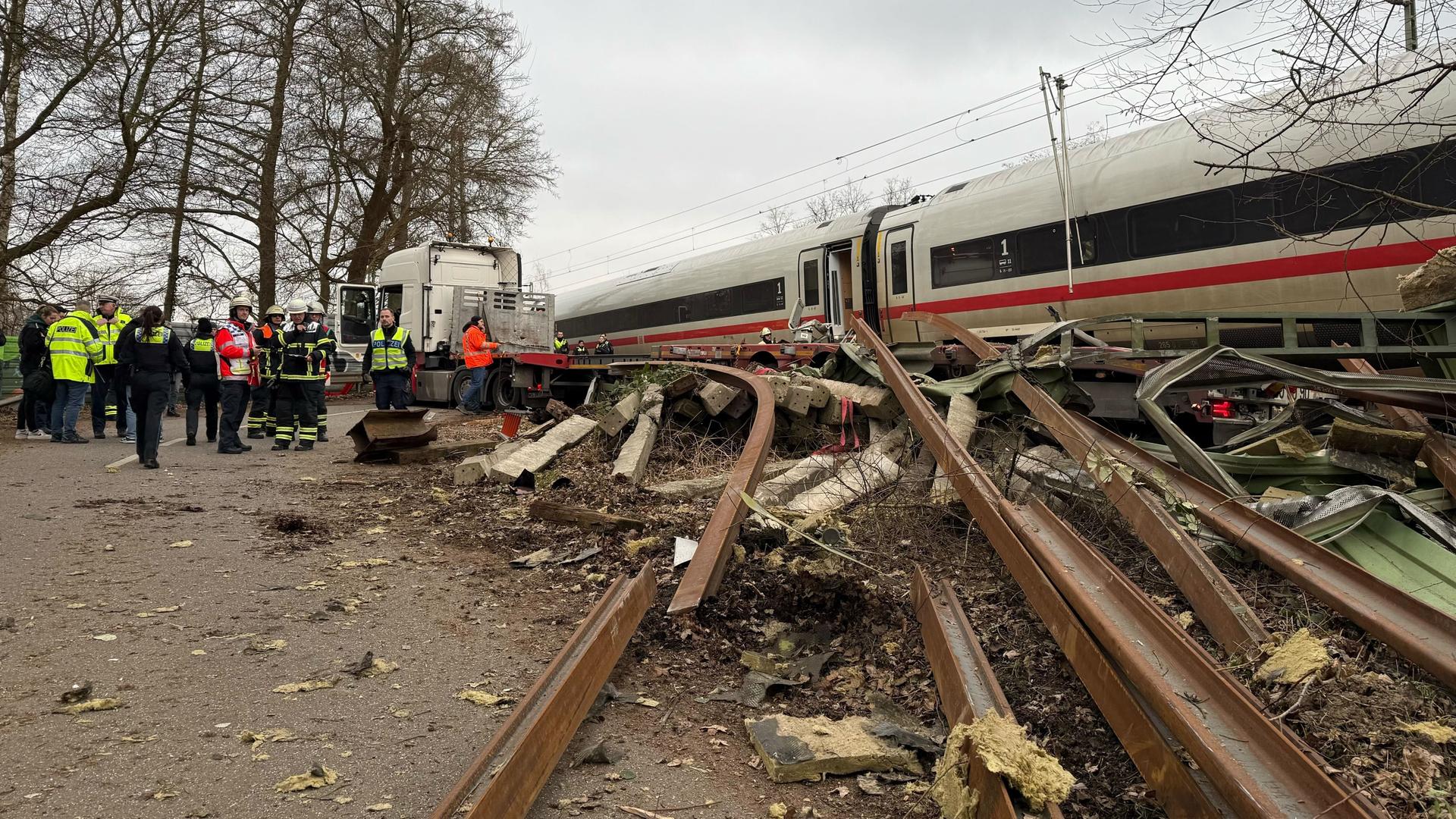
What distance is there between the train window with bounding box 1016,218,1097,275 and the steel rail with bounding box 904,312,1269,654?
5947mm

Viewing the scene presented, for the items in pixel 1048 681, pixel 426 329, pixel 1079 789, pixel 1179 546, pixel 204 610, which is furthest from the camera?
pixel 426 329

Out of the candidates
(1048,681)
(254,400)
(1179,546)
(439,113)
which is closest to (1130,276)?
(1179,546)

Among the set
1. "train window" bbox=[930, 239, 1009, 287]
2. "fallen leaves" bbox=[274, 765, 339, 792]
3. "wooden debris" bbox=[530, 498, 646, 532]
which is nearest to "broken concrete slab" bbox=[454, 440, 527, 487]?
"wooden debris" bbox=[530, 498, 646, 532]

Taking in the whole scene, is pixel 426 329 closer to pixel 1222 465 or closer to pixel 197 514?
pixel 197 514

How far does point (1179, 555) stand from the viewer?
3568 mm

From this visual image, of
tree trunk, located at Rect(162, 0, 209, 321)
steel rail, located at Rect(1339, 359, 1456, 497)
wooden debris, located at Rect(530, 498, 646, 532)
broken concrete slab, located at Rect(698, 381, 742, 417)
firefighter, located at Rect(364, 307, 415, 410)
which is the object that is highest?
tree trunk, located at Rect(162, 0, 209, 321)

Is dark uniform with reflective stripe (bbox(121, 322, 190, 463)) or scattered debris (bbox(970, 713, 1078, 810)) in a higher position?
dark uniform with reflective stripe (bbox(121, 322, 190, 463))

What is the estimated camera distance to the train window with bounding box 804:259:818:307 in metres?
15.2

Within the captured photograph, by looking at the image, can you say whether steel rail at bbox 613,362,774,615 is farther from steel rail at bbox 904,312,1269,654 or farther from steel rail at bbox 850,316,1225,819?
steel rail at bbox 904,312,1269,654

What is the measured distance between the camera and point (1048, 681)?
10.3ft

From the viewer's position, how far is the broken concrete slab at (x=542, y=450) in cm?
741

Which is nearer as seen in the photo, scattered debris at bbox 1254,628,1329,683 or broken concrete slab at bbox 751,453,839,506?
scattered debris at bbox 1254,628,1329,683

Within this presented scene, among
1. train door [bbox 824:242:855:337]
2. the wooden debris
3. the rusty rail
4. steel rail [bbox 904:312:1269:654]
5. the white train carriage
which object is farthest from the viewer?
train door [bbox 824:242:855:337]

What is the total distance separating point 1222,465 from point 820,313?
1066 centimetres
